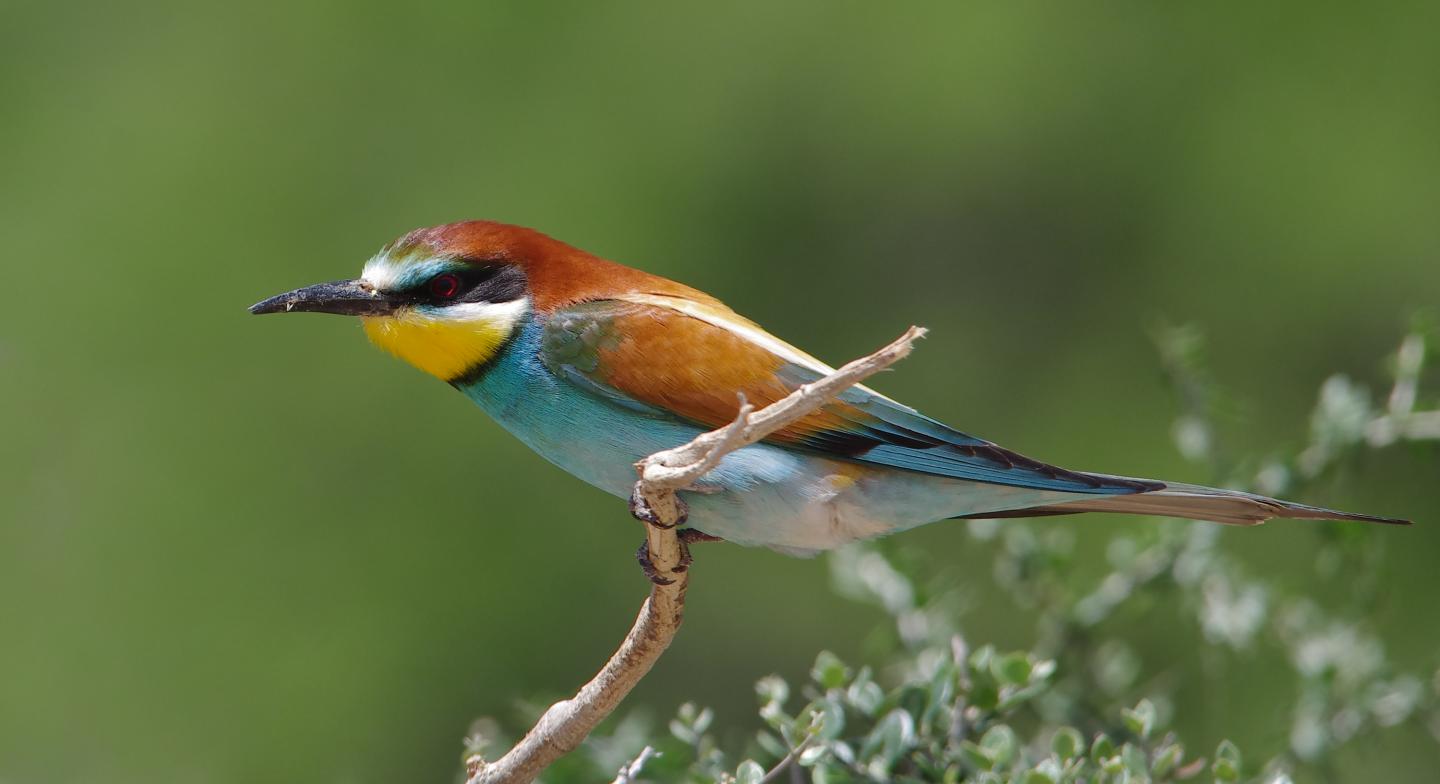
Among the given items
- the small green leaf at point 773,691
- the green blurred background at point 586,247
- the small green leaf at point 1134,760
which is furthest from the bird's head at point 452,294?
the green blurred background at point 586,247

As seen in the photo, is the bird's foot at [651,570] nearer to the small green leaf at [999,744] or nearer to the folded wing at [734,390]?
the folded wing at [734,390]

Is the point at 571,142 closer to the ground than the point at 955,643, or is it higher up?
higher up

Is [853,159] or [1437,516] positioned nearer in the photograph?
[1437,516]

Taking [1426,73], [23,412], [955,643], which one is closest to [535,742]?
[955,643]

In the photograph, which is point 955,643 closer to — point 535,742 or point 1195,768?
point 1195,768

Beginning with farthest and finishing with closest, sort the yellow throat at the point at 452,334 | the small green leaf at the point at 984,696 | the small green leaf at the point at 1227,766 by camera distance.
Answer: the yellow throat at the point at 452,334 → the small green leaf at the point at 984,696 → the small green leaf at the point at 1227,766

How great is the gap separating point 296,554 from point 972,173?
2.47 meters

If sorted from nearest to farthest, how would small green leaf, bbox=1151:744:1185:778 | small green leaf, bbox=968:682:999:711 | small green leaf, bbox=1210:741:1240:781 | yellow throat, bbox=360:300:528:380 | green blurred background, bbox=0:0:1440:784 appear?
small green leaf, bbox=1210:741:1240:781, small green leaf, bbox=1151:744:1185:778, small green leaf, bbox=968:682:999:711, yellow throat, bbox=360:300:528:380, green blurred background, bbox=0:0:1440:784

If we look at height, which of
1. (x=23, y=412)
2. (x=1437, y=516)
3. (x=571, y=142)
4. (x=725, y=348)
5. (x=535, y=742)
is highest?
(x=1437, y=516)

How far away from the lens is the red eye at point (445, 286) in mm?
2252

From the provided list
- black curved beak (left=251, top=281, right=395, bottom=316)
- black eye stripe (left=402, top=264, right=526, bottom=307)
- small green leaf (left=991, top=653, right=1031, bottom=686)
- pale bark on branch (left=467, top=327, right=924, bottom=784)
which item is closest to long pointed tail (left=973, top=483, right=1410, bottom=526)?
small green leaf (left=991, top=653, right=1031, bottom=686)

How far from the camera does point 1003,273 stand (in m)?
5.09

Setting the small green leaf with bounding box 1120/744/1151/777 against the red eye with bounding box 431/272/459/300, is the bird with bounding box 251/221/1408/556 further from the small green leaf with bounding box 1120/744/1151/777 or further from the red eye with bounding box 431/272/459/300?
the small green leaf with bounding box 1120/744/1151/777

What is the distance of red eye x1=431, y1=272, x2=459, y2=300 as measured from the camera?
7.39 feet
